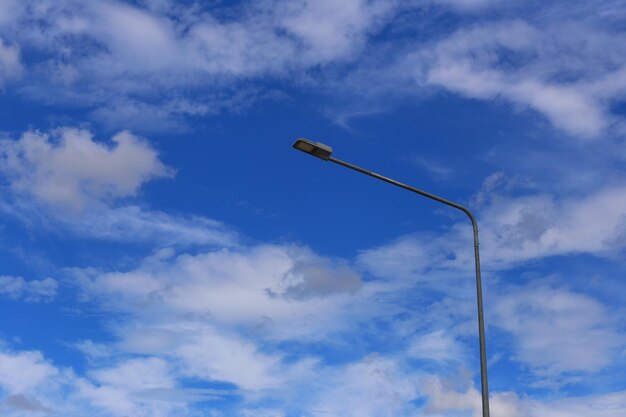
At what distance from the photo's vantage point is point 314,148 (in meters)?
18.0

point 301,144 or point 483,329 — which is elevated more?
point 301,144

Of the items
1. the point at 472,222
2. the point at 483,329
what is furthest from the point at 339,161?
the point at 483,329

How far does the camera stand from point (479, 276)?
1833 cm

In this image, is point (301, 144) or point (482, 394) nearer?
point (482, 394)

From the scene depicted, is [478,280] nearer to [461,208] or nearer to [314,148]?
[461,208]

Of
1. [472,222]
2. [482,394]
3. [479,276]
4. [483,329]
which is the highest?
[472,222]

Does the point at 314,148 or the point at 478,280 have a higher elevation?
the point at 314,148

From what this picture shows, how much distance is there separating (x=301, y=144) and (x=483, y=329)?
6575 mm

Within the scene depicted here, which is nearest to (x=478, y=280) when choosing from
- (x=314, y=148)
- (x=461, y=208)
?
(x=461, y=208)

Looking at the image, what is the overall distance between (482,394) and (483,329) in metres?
1.65

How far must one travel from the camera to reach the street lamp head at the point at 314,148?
1791 cm

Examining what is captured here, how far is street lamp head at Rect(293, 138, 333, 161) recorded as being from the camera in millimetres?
17906

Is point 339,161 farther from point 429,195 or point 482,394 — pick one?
point 482,394

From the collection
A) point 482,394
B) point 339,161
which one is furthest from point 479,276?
point 339,161
